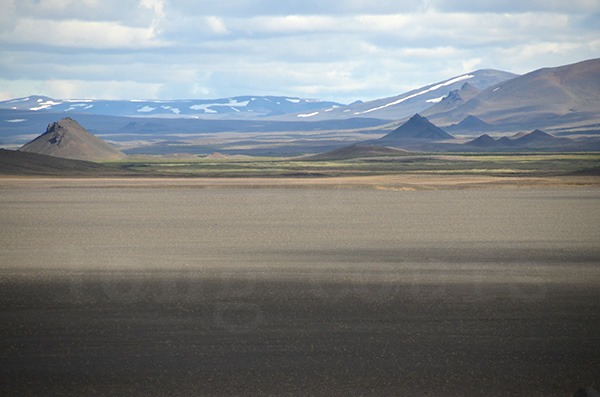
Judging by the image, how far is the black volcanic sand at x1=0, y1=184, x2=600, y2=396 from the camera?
7227mm

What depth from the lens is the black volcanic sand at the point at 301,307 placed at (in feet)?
23.7

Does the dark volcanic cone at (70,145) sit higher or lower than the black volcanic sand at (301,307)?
higher

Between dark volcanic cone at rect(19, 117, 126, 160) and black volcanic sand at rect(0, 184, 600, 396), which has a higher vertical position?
dark volcanic cone at rect(19, 117, 126, 160)

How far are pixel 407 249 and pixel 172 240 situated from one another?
244 inches

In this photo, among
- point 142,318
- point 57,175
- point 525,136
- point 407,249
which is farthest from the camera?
point 525,136

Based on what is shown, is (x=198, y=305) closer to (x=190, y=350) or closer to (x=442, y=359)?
(x=190, y=350)

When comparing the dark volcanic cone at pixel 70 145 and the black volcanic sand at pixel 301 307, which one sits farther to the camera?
the dark volcanic cone at pixel 70 145

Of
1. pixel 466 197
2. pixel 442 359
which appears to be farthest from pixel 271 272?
pixel 466 197

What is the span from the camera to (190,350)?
7965 millimetres

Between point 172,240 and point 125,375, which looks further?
point 172,240

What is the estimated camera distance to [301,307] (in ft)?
31.9

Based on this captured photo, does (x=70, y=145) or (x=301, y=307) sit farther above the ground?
(x=70, y=145)

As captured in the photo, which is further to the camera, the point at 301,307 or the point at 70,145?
the point at 70,145

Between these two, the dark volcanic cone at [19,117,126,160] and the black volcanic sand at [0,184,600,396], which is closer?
the black volcanic sand at [0,184,600,396]
